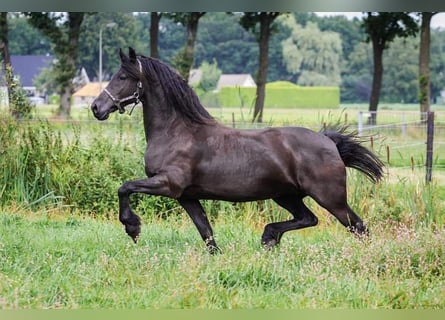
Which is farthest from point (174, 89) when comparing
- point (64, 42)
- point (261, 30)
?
point (64, 42)

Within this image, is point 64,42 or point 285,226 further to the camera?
point 64,42

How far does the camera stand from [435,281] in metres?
5.54

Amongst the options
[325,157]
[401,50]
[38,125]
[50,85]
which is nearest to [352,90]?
[401,50]

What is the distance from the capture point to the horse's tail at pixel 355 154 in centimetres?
621

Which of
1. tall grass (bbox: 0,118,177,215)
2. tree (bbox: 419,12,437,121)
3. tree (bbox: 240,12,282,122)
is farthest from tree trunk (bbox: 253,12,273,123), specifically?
tall grass (bbox: 0,118,177,215)

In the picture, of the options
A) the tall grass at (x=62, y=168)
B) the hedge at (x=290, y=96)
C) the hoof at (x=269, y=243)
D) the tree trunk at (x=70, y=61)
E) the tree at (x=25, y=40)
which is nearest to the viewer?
the hoof at (x=269, y=243)

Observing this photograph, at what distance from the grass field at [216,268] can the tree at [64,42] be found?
1300 centimetres

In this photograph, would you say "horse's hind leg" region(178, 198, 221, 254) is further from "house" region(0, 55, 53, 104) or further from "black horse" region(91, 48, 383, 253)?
"house" region(0, 55, 53, 104)

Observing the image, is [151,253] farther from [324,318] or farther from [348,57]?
[348,57]

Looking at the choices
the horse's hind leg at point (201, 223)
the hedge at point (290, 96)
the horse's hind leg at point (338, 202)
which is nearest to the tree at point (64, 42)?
the hedge at point (290, 96)

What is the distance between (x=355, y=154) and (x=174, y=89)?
1.33 meters

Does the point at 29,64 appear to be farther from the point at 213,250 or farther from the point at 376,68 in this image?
the point at 213,250

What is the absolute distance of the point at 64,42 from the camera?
20125 mm

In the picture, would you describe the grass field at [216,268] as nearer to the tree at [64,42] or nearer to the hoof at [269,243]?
the hoof at [269,243]
